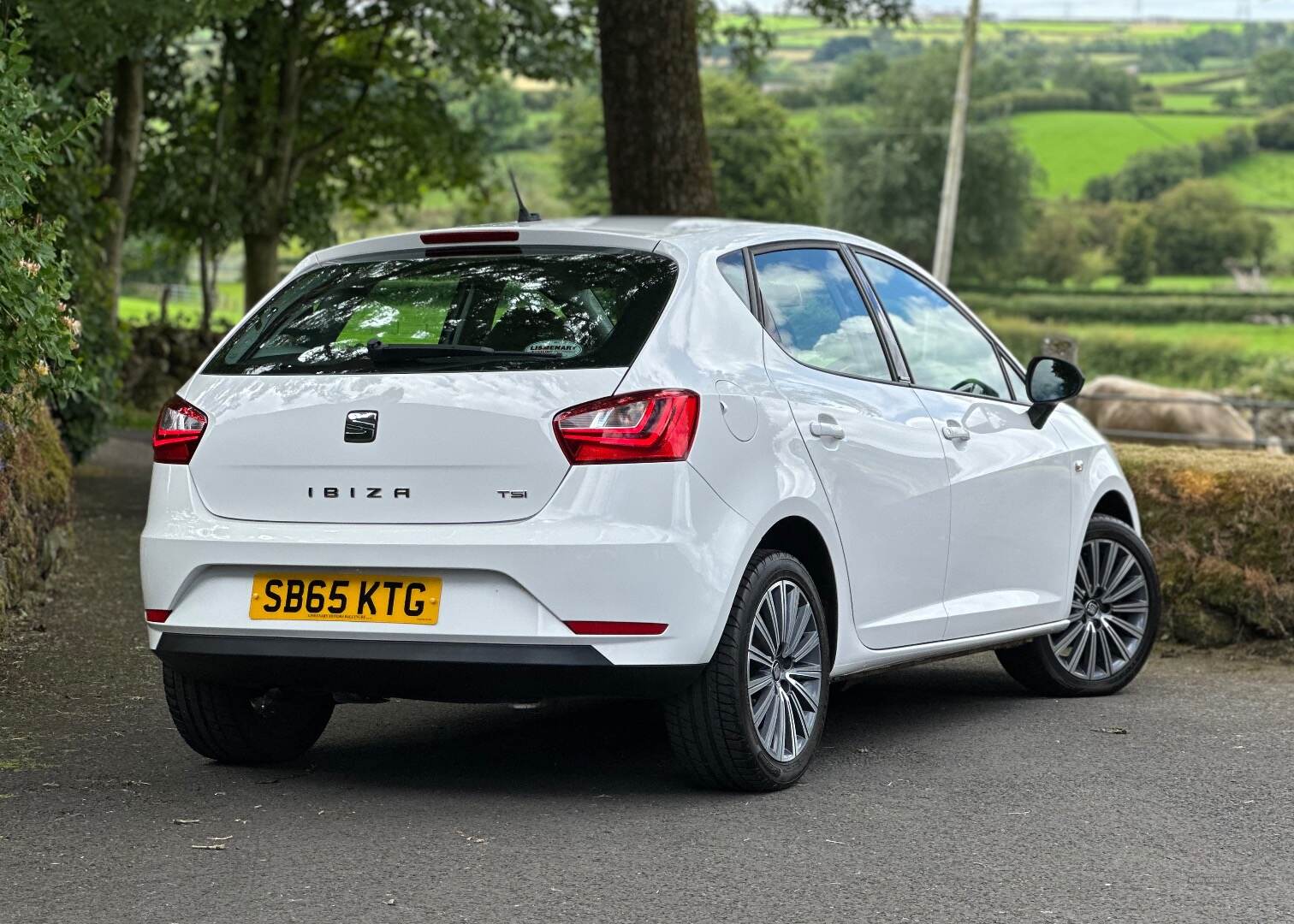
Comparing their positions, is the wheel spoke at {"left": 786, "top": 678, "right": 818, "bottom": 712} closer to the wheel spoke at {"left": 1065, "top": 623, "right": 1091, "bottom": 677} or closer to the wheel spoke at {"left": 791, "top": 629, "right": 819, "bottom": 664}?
the wheel spoke at {"left": 791, "top": 629, "right": 819, "bottom": 664}

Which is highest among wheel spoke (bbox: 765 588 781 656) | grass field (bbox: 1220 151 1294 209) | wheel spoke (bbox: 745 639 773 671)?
wheel spoke (bbox: 765 588 781 656)

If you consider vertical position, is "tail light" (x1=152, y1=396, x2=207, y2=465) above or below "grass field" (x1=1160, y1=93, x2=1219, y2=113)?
above

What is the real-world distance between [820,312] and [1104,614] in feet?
8.17

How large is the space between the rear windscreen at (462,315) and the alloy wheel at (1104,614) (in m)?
3.08

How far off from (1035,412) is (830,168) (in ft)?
305

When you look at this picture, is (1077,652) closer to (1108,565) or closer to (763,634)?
(1108,565)

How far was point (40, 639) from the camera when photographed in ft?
29.1

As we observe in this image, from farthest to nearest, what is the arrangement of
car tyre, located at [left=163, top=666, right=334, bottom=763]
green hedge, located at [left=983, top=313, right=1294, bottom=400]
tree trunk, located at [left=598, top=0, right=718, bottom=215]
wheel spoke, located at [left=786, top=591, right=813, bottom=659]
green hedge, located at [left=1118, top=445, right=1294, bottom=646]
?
green hedge, located at [left=983, top=313, right=1294, bottom=400] < tree trunk, located at [left=598, top=0, right=718, bottom=215] < green hedge, located at [left=1118, top=445, right=1294, bottom=646] < car tyre, located at [left=163, top=666, right=334, bottom=763] < wheel spoke, located at [left=786, top=591, right=813, bottom=659]

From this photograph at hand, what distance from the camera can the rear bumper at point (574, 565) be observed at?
539 centimetres

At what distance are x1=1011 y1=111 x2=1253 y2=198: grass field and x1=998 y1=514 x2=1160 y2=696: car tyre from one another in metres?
112

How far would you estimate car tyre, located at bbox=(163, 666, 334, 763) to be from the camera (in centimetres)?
623

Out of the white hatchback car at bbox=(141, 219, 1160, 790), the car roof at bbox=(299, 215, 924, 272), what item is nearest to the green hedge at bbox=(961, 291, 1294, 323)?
the car roof at bbox=(299, 215, 924, 272)

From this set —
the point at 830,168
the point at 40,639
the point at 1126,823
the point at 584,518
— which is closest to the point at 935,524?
the point at 1126,823

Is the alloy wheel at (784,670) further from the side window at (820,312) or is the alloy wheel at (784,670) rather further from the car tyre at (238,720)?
the car tyre at (238,720)
